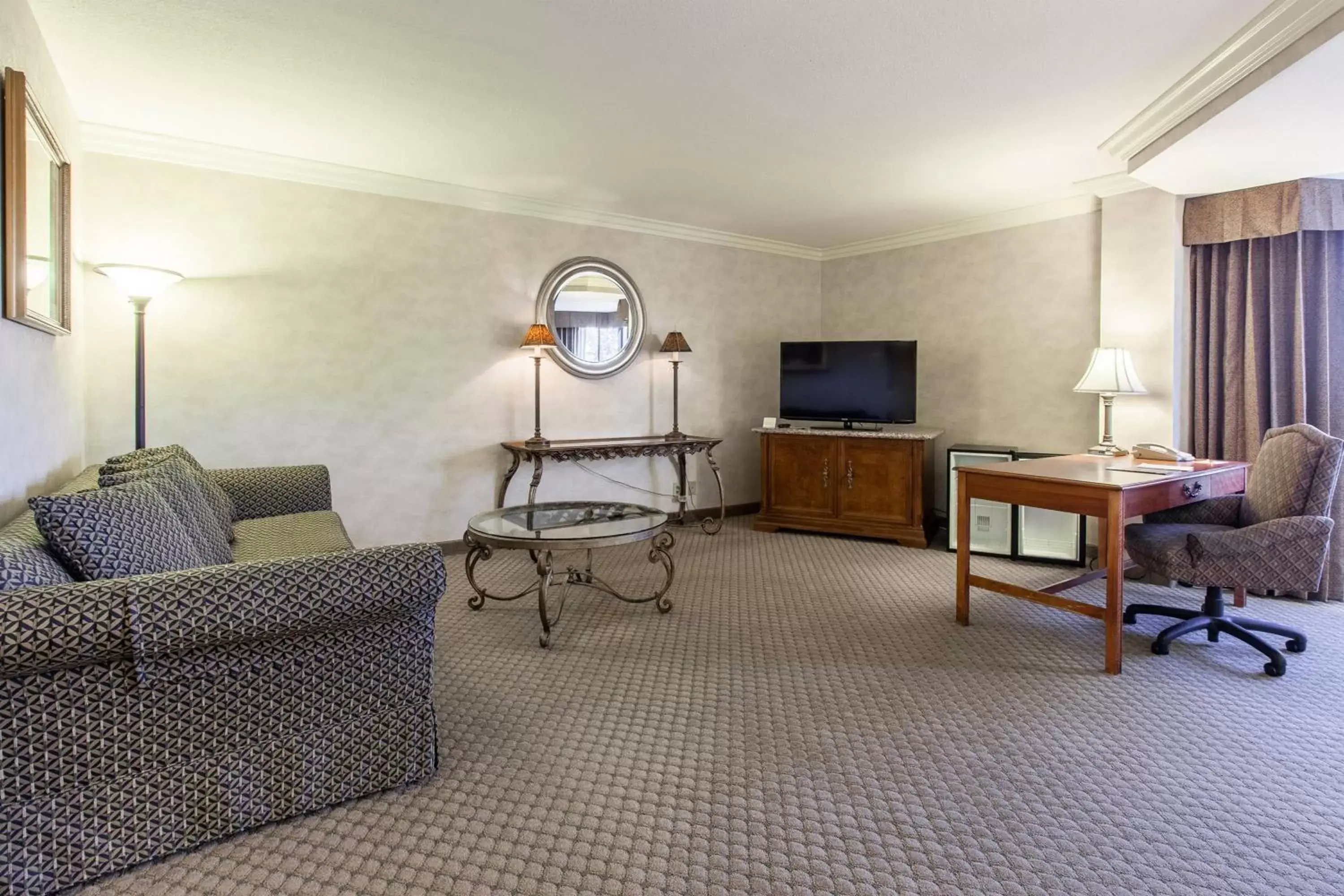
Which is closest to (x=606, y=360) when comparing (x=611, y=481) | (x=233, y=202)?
(x=611, y=481)

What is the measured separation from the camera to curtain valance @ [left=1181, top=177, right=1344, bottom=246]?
136 inches

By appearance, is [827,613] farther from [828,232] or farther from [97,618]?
[828,232]

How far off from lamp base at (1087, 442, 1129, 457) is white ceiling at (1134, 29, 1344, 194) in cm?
140

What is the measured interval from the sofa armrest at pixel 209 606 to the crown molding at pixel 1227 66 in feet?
10.3

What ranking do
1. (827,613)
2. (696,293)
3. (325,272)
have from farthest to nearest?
(696,293)
(325,272)
(827,613)

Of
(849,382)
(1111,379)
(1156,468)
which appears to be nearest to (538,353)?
(849,382)

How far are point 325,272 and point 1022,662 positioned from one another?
13.2 feet

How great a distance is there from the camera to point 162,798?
157cm

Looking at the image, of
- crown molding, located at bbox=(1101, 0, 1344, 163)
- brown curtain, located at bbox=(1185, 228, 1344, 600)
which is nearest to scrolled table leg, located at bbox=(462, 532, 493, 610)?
crown molding, located at bbox=(1101, 0, 1344, 163)

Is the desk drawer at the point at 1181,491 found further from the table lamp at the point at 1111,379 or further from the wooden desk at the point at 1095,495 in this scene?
the table lamp at the point at 1111,379

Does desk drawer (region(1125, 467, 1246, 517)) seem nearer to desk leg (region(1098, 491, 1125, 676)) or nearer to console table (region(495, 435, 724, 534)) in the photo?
desk leg (region(1098, 491, 1125, 676))

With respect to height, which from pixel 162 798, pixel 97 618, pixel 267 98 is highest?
pixel 267 98

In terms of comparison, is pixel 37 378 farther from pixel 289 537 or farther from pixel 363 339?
pixel 363 339

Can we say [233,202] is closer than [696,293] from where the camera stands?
Yes
